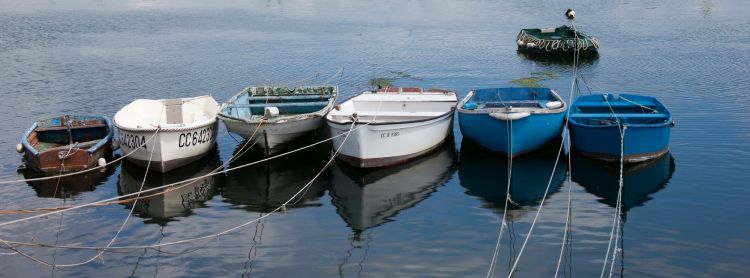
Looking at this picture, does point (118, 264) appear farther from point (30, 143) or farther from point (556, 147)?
point (556, 147)

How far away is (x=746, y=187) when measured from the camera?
18172 millimetres

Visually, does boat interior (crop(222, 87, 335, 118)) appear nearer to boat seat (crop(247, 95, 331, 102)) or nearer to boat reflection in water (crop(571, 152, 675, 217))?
boat seat (crop(247, 95, 331, 102))

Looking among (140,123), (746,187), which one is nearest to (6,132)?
(140,123)

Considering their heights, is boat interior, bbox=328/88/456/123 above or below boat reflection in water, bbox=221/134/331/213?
above

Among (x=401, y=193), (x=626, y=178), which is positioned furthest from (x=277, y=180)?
(x=626, y=178)

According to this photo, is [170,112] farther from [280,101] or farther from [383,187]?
[383,187]

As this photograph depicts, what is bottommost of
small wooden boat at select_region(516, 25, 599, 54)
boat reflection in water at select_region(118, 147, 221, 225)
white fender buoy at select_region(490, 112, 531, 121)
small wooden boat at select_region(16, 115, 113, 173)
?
boat reflection in water at select_region(118, 147, 221, 225)

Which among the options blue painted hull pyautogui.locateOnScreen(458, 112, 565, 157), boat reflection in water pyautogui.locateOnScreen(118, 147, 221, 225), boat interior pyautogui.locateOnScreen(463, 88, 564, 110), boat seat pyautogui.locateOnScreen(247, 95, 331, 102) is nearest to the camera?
boat reflection in water pyautogui.locateOnScreen(118, 147, 221, 225)

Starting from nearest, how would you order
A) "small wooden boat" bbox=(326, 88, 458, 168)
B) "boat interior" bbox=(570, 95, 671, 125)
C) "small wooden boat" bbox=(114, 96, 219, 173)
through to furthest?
"small wooden boat" bbox=(326, 88, 458, 168)
"small wooden boat" bbox=(114, 96, 219, 173)
"boat interior" bbox=(570, 95, 671, 125)

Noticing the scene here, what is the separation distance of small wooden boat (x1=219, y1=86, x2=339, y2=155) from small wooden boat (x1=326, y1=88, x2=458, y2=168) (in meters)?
0.95

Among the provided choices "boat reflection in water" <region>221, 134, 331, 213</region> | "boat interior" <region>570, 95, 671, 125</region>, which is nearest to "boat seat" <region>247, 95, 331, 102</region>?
"boat reflection in water" <region>221, 134, 331, 213</region>

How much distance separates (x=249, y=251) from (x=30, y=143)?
33.3 feet

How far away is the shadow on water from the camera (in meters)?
38.2

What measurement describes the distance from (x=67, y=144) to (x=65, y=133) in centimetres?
39
